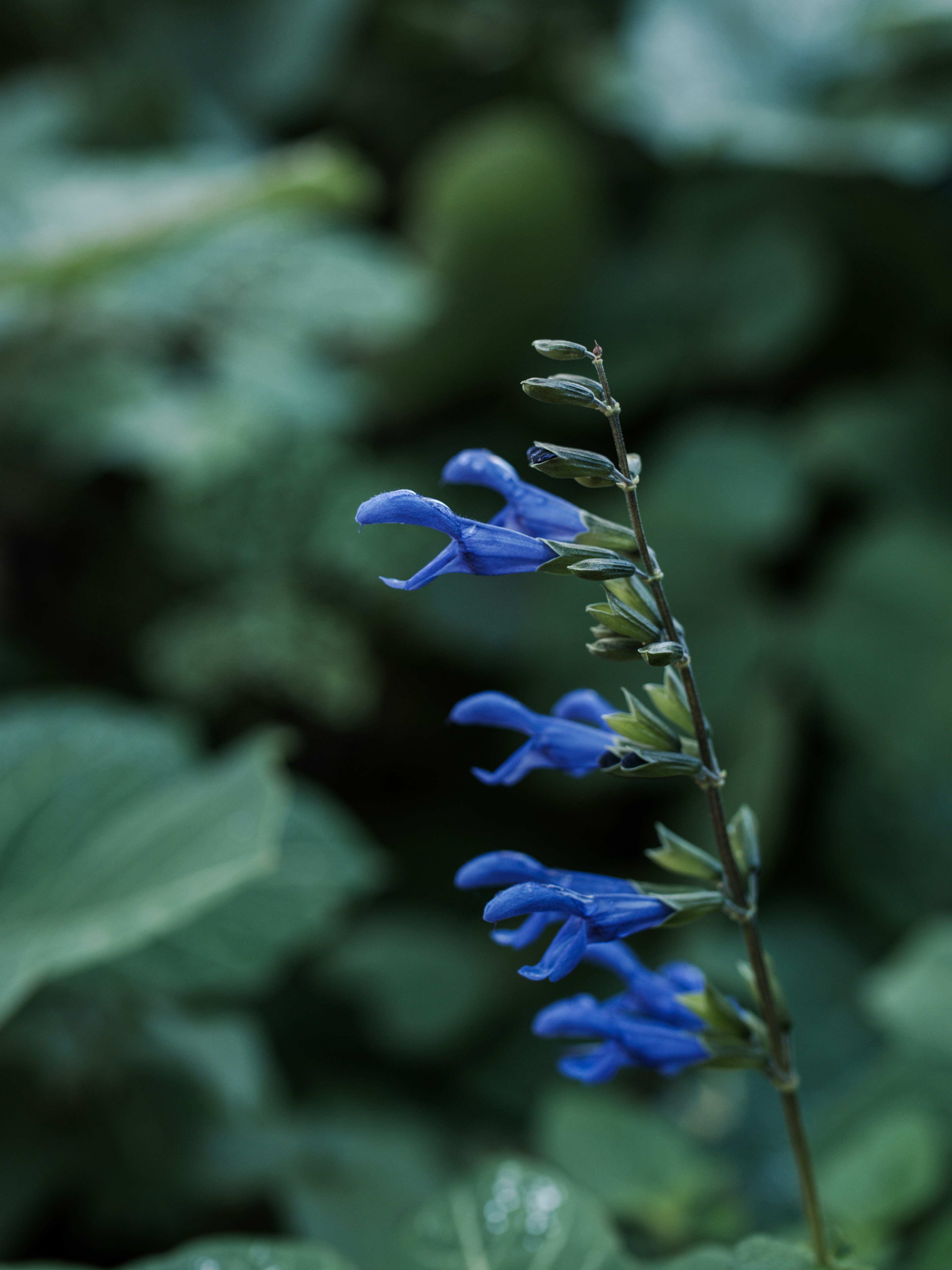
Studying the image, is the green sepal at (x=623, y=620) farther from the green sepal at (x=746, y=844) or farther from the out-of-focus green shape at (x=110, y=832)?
the out-of-focus green shape at (x=110, y=832)

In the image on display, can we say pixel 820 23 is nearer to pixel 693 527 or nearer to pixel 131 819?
pixel 693 527

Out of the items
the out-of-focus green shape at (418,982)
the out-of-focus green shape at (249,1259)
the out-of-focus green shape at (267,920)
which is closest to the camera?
the out-of-focus green shape at (249,1259)

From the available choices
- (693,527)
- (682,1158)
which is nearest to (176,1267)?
(682,1158)

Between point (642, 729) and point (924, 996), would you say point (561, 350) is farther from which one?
point (924, 996)

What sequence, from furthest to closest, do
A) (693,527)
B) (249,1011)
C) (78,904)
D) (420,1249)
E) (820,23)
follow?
(820,23), (693,527), (249,1011), (78,904), (420,1249)

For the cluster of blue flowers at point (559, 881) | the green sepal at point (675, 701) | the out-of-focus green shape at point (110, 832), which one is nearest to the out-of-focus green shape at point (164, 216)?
the out-of-focus green shape at point (110, 832)
